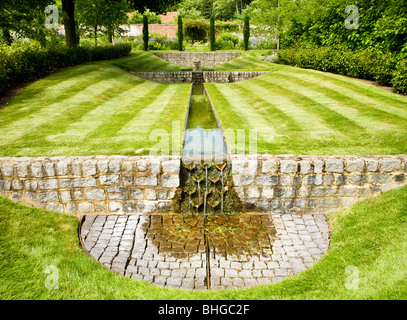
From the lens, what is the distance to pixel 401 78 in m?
10.8

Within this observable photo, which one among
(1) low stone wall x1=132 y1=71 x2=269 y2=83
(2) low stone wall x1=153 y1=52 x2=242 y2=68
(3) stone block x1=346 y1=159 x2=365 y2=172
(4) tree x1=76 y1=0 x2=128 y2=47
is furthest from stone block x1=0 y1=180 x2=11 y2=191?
(2) low stone wall x1=153 y1=52 x2=242 y2=68

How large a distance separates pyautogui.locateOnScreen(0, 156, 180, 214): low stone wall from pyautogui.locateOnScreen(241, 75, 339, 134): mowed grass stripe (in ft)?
14.3

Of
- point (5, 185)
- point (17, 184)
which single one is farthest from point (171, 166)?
point (5, 185)

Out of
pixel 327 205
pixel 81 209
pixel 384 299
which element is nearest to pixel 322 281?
pixel 384 299

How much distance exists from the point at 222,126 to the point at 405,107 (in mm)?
5642

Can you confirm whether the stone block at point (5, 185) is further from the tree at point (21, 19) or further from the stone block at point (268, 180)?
the tree at point (21, 19)

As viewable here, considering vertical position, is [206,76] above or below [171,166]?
above

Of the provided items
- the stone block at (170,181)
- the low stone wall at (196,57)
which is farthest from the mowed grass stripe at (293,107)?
the low stone wall at (196,57)

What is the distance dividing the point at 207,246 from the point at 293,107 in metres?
7.09

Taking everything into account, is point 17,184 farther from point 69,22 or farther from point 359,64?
point 69,22

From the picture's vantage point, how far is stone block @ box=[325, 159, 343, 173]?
614 cm

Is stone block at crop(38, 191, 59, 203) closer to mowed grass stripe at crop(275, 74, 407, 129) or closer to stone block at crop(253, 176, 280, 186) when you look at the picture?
stone block at crop(253, 176, 280, 186)

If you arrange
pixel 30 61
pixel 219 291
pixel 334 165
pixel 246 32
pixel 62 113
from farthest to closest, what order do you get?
pixel 246 32 → pixel 30 61 → pixel 62 113 → pixel 334 165 → pixel 219 291

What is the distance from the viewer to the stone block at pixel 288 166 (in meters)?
6.17
